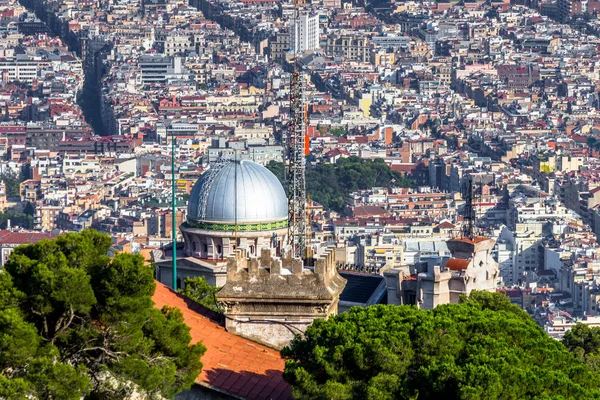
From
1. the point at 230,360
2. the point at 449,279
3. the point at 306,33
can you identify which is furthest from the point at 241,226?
the point at 306,33

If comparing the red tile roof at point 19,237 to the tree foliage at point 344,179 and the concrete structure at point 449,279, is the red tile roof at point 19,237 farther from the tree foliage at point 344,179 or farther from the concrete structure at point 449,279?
the concrete structure at point 449,279

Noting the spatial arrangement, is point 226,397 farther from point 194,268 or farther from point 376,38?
point 376,38

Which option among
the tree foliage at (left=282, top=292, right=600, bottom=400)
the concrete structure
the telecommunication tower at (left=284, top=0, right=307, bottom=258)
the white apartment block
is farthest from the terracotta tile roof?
the white apartment block

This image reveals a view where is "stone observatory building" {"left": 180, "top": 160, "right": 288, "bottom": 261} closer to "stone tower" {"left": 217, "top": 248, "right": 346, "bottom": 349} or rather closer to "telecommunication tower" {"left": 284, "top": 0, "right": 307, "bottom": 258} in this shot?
"telecommunication tower" {"left": 284, "top": 0, "right": 307, "bottom": 258}

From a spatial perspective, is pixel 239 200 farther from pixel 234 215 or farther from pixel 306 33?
pixel 306 33

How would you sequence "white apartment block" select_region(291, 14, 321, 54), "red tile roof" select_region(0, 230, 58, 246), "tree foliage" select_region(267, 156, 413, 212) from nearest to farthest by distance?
"red tile roof" select_region(0, 230, 58, 246) < "tree foliage" select_region(267, 156, 413, 212) < "white apartment block" select_region(291, 14, 321, 54)

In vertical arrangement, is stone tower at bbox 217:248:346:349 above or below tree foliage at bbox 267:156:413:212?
above

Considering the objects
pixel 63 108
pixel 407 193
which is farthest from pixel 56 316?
pixel 63 108
